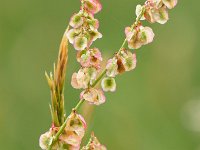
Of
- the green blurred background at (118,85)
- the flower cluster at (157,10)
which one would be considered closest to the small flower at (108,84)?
the flower cluster at (157,10)

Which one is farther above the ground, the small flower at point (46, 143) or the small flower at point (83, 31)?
the small flower at point (83, 31)

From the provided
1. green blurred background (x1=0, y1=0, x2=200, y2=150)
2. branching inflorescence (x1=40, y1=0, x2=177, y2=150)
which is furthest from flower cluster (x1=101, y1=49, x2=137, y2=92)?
green blurred background (x1=0, y1=0, x2=200, y2=150)

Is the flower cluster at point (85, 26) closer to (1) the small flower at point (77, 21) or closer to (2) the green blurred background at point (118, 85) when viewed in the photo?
(1) the small flower at point (77, 21)

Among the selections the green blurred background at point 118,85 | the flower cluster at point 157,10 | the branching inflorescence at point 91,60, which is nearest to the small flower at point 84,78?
the branching inflorescence at point 91,60

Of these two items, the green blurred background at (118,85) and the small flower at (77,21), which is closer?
the small flower at (77,21)

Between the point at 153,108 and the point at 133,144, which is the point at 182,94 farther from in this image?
the point at 133,144

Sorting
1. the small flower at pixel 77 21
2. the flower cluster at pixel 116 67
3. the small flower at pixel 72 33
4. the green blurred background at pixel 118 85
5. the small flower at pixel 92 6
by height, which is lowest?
the flower cluster at pixel 116 67

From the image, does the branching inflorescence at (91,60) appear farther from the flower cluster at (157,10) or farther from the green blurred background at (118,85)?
the green blurred background at (118,85)
